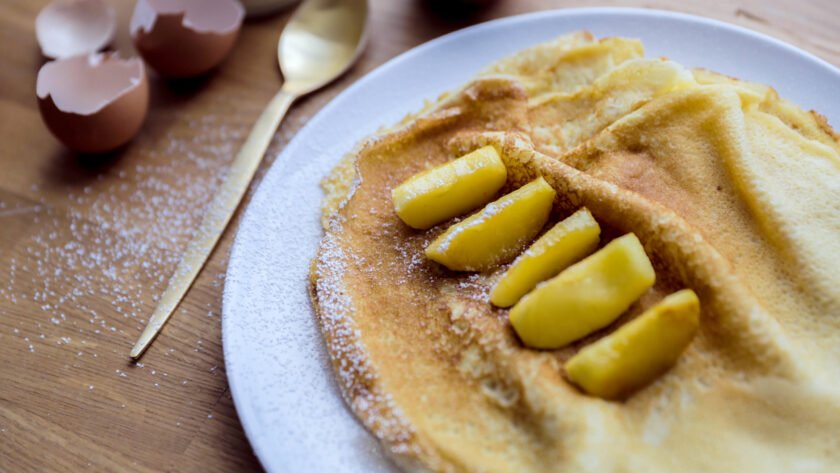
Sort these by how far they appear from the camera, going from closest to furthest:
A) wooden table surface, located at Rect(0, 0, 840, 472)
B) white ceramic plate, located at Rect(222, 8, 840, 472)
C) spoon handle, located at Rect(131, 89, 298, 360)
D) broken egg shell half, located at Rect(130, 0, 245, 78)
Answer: white ceramic plate, located at Rect(222, 8, 840, 472)
wooden table surface, located at Rect(0, 0, 840, 472)
spoon handle, located at Rect(131, 89, 298, 360)
broken egg shell half, located at Rect(130, 0, 245, 78)

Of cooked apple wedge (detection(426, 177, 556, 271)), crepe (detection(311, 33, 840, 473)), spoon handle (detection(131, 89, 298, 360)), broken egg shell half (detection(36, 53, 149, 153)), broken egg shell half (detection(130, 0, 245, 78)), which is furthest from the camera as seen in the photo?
broken egg shell half (detection(130, 0, 245, 78))

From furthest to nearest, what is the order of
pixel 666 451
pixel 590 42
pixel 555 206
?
pixel 590 42 → pixel 555 206 → pixel 666 451

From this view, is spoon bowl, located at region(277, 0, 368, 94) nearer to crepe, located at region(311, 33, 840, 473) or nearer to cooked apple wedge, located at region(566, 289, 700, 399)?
crepe, located at region(311, 33, 840, 473)

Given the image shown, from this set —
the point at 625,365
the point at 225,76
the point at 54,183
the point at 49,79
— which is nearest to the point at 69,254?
the point at 54,183

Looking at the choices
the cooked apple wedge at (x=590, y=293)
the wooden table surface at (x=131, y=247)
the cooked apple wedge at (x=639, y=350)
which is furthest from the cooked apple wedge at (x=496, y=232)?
the wooden table surface at (x=131, y=247)

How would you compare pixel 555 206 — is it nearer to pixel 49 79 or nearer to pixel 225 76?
pixel 225 76

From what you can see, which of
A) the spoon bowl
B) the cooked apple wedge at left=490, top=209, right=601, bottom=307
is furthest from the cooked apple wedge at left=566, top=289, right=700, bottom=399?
the spoon bowl
